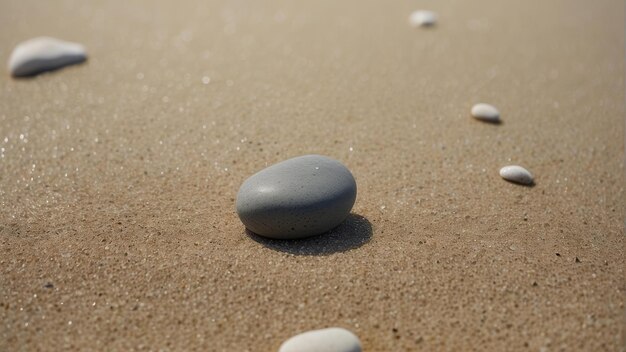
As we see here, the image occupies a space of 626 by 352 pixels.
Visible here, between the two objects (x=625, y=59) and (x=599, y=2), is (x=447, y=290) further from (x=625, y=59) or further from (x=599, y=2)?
(x=599, y=2)

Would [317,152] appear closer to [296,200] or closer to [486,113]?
[296,200]

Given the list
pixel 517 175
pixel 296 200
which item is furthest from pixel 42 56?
pixel 517 175

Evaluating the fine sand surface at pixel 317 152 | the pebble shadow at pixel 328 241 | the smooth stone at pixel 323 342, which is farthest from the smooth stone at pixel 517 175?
the smooth stone at pixel 323 342

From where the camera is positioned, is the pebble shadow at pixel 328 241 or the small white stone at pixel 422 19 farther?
the small white stone at pixel 422 19

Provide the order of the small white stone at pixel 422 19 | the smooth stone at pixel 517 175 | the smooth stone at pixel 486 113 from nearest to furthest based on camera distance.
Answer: the smooth stone at pixel 517 175, the smooth stone at pixel 486 113, the small white stone at pixel 422 19

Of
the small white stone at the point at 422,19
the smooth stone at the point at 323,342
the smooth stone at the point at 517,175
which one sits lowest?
the smooth stone at the point at 517,175

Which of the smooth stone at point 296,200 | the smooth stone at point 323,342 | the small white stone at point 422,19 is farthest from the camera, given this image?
the small white stone at point 422,19

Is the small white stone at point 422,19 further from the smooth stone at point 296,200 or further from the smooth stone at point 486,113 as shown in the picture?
the smooth stone at point 296,200
